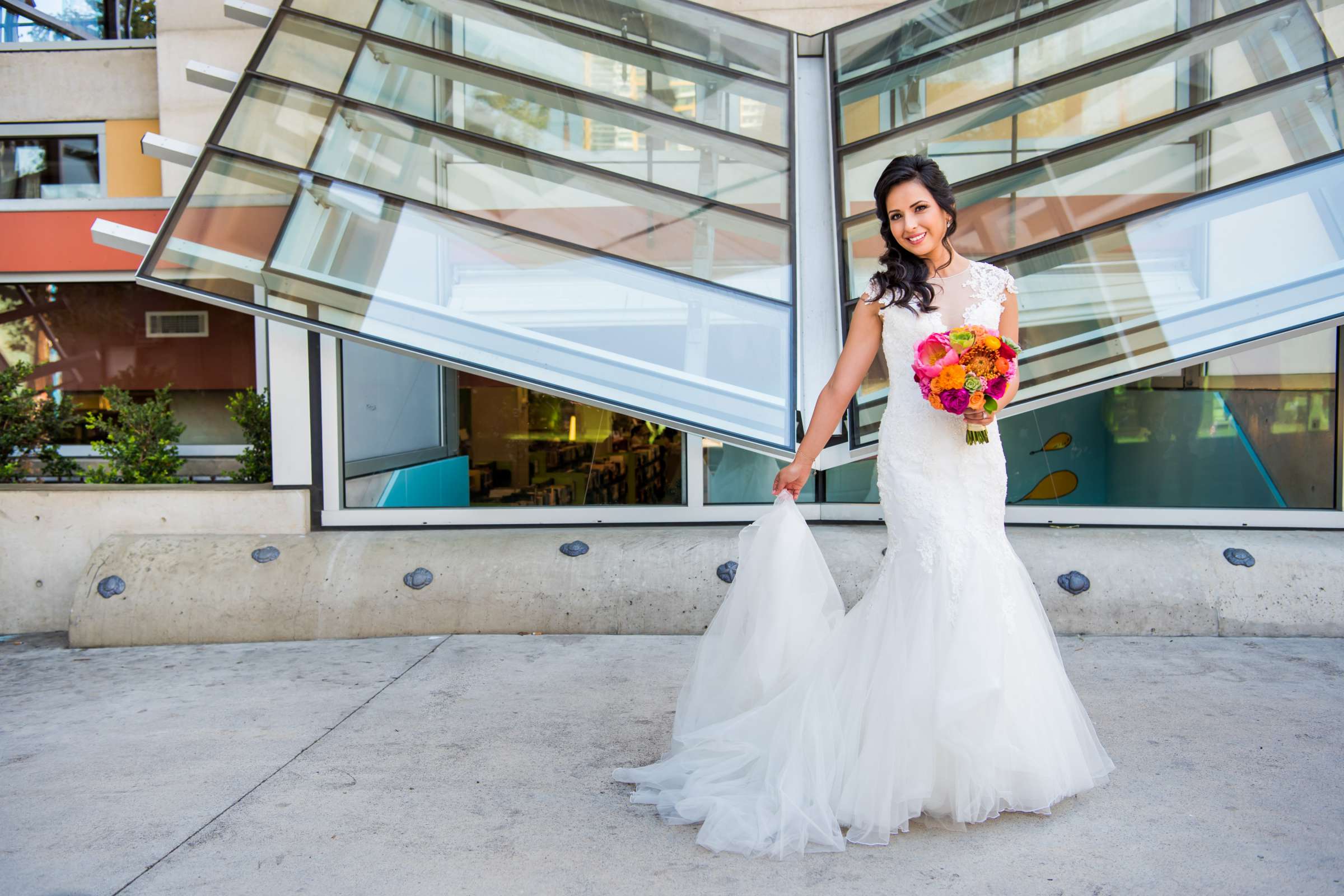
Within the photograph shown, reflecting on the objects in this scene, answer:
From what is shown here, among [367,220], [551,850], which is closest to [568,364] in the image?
[367,220]

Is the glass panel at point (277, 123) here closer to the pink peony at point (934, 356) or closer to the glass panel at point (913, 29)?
the glass panel at point (913, 29)

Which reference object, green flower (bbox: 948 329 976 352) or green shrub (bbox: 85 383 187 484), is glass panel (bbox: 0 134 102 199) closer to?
green shrub (bbox: 85 383 187 484)

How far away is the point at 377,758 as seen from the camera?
357cm

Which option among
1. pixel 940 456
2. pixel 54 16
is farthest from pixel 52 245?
pixel 940 456

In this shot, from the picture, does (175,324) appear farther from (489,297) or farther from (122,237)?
(489,297)

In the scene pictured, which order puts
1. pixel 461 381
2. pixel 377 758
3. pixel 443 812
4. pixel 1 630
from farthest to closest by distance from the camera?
pixel 461 381, pixel 1 630, pixel 377 758, pixel 443 812

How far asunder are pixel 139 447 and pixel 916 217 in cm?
529

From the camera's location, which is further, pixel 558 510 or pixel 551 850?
pixel 558 510

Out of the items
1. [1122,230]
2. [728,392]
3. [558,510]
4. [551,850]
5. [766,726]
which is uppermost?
[1122,230]

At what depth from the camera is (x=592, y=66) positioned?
6.45 meters

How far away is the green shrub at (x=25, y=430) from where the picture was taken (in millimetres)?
6438

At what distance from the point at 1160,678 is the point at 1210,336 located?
62.9 inches

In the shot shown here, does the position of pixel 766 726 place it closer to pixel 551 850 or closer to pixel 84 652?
pixel 551 850

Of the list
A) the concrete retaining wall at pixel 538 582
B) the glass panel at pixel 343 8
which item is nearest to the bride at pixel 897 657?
the concrete retaining wall at pixel 538 582
